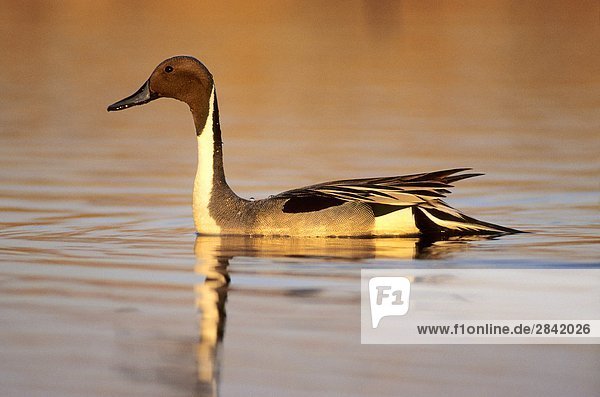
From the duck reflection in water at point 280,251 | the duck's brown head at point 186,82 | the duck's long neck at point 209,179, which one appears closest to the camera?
the duck reflection in water at point 280,251

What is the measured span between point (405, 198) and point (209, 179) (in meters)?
1.45

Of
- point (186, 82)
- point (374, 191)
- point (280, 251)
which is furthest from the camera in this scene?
point (186, 82)

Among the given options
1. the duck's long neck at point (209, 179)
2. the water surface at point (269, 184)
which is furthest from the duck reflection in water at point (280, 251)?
the duck's long neck at point (209, 179)

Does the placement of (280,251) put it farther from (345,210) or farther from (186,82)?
(186,82)

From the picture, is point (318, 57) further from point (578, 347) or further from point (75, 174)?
point (578, 347)

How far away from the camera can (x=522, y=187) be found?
13672 millimetres

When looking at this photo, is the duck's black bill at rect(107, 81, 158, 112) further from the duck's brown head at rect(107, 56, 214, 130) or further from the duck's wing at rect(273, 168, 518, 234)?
the duck's wing at rect(273, 168, 518, 234)

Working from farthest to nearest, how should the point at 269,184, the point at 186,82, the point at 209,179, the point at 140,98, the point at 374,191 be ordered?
the point at 269,184 < the point at 140,98 < the point at 186,82 < the point at 209,179 < the point at 374,191

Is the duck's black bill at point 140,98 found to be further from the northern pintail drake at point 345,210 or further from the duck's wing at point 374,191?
the duck's wing at point 374,191

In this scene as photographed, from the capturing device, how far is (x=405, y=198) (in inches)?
439

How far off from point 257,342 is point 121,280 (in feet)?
6.67

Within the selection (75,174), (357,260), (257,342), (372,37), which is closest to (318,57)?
(372,37)

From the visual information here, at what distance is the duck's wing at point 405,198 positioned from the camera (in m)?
11.0

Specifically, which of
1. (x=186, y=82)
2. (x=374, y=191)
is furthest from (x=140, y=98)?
(x=374, y=191)
